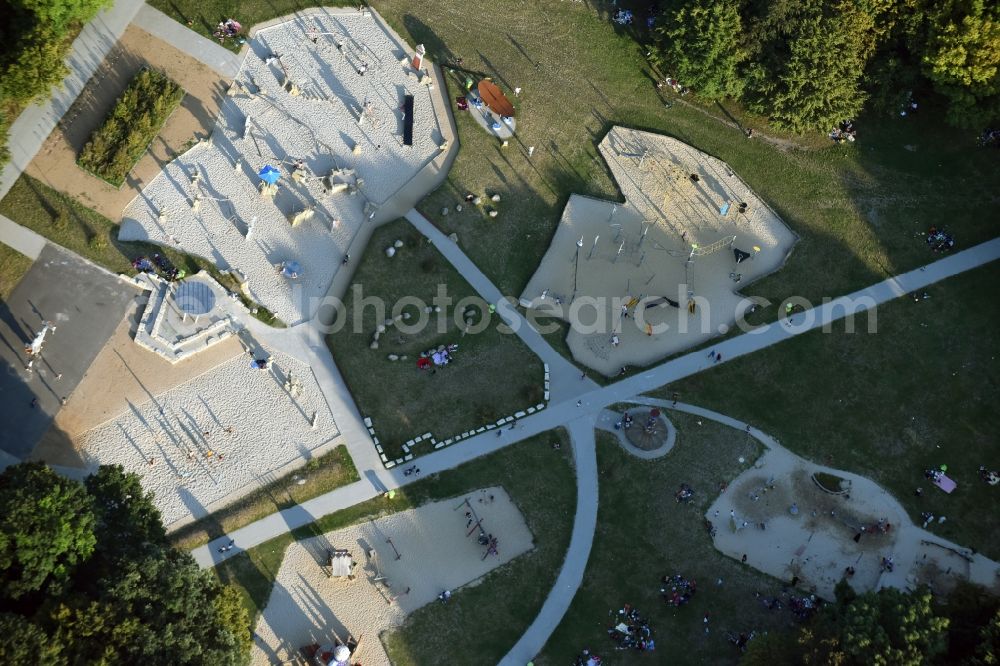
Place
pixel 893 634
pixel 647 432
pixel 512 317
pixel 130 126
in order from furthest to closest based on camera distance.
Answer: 1. pixel 130 126
2. pixel 512 317
3. pixel 647 432
4. pixel 893 634

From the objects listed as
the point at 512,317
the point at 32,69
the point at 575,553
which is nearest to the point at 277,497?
the point at 575,553

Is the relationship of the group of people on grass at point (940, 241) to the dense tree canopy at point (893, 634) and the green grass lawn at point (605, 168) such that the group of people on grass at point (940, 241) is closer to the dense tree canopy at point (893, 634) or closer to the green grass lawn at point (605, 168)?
the green grass lawn at point (605, 168)

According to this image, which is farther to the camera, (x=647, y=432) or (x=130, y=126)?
(x=130, y=126)

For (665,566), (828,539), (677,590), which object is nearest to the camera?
(677,590)

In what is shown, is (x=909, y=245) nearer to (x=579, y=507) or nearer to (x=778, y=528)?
(x=778, y=528)

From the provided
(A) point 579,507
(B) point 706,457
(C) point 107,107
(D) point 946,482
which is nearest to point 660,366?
(B) point 706,457

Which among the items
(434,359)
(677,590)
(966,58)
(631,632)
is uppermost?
(434,359)

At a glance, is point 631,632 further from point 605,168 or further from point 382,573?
point 605,168
